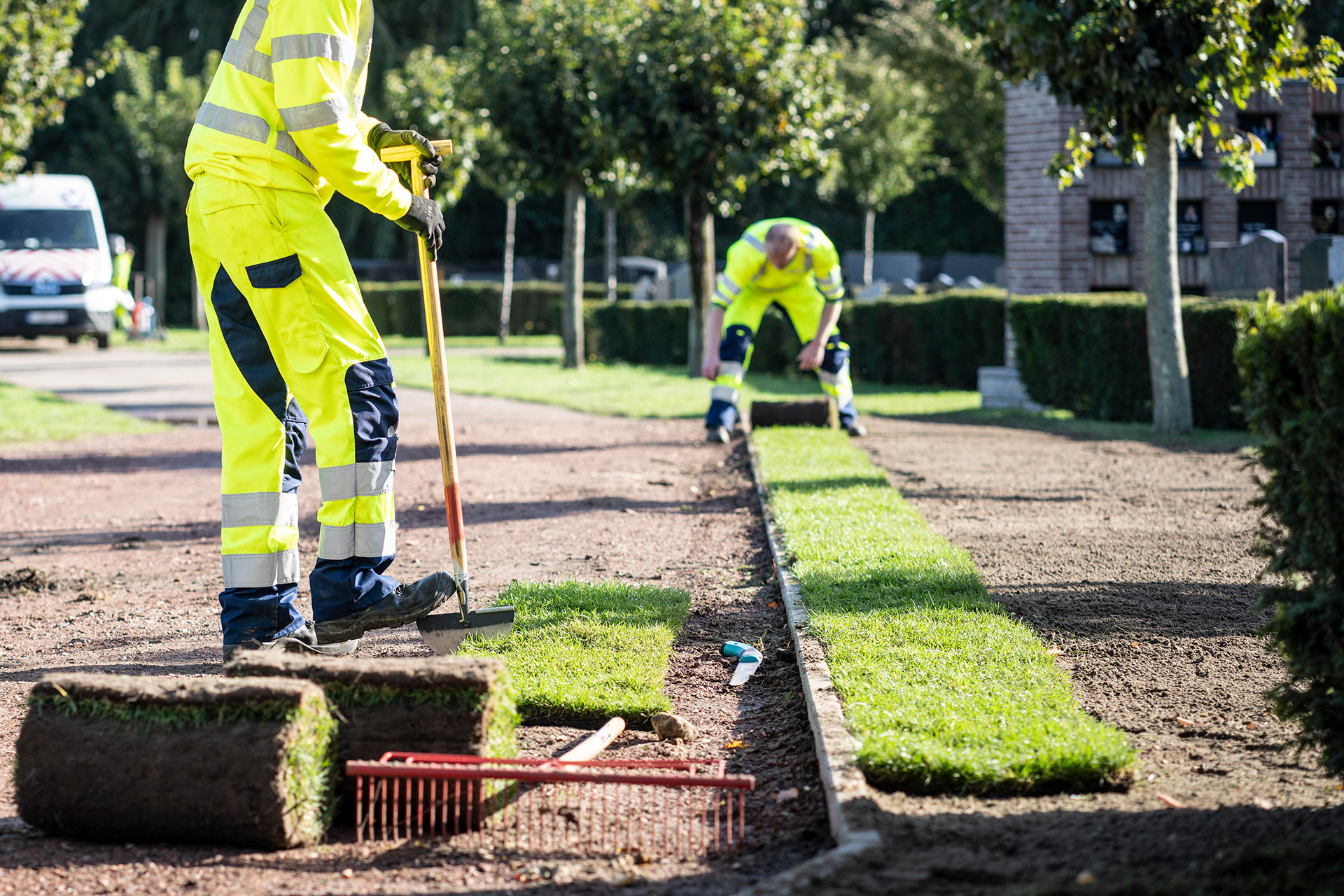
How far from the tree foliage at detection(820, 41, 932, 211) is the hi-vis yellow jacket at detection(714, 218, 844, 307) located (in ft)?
66.5

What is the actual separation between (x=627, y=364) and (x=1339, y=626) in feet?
63.9

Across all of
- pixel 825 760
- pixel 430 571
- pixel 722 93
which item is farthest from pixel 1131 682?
pixel 722 93

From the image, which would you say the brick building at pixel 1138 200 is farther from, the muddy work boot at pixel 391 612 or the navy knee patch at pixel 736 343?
the muddy work boot at pixel 391 612

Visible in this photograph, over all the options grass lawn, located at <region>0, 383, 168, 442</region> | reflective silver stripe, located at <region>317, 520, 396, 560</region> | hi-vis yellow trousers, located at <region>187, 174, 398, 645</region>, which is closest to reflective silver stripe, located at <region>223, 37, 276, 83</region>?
hi-vis yellow trousers, located at <region>187, 174, 398, 645</region>

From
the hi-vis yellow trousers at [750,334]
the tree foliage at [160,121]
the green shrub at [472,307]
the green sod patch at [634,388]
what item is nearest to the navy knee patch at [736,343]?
the hi-vis yellow trousers at [750,334]

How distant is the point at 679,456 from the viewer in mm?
9867

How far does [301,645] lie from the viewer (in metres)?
3.89

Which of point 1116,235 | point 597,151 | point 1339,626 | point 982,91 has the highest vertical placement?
point 982,91

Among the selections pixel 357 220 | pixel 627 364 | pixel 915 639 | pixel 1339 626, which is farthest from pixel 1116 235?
pixel 357 220

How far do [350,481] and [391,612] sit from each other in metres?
0.44

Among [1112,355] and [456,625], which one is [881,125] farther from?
[456,625]

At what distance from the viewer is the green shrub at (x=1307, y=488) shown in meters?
2.74

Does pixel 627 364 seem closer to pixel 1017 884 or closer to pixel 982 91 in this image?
pixel 982 91

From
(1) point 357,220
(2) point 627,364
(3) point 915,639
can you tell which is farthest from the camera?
(1) point 357,220
